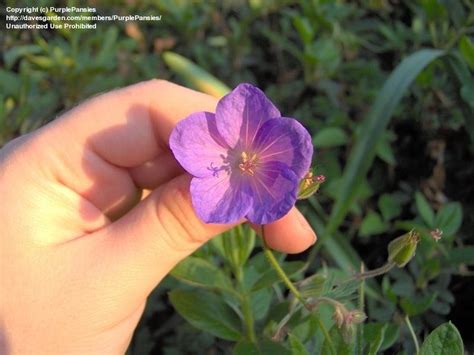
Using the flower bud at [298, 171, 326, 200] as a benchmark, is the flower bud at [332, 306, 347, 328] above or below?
below

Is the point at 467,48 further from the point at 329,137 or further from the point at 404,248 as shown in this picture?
the point at 404,248

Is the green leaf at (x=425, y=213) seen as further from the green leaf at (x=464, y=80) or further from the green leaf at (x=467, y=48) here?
the green leaf at (x=467, y=48)

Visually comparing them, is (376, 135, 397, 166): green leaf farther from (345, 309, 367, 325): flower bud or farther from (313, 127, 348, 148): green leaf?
(345, 309, 367, 325): flower bud

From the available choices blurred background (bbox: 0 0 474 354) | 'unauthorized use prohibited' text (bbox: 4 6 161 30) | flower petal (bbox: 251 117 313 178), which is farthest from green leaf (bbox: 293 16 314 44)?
flower petal (bbox: 251 117 313 178)

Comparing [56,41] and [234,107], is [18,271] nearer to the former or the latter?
[234,107]

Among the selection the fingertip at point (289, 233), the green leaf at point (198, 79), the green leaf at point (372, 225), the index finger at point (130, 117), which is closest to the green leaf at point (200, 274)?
the fingertip at point (289, 233)

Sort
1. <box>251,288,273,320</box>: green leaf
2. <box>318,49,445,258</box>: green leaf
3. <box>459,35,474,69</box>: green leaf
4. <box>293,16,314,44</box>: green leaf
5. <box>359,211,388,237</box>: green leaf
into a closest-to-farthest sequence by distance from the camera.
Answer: <box>251,288,273,320</box>: green leaf, <box>318,49,445,258</box>: green leaf, <box>459,35,474,69</box>: green leaf, <box>359,211,388,237</box>: green leaf, <box>293,16,314,44</box>: green leaf

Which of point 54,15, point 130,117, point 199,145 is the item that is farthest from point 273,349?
point 54,15
